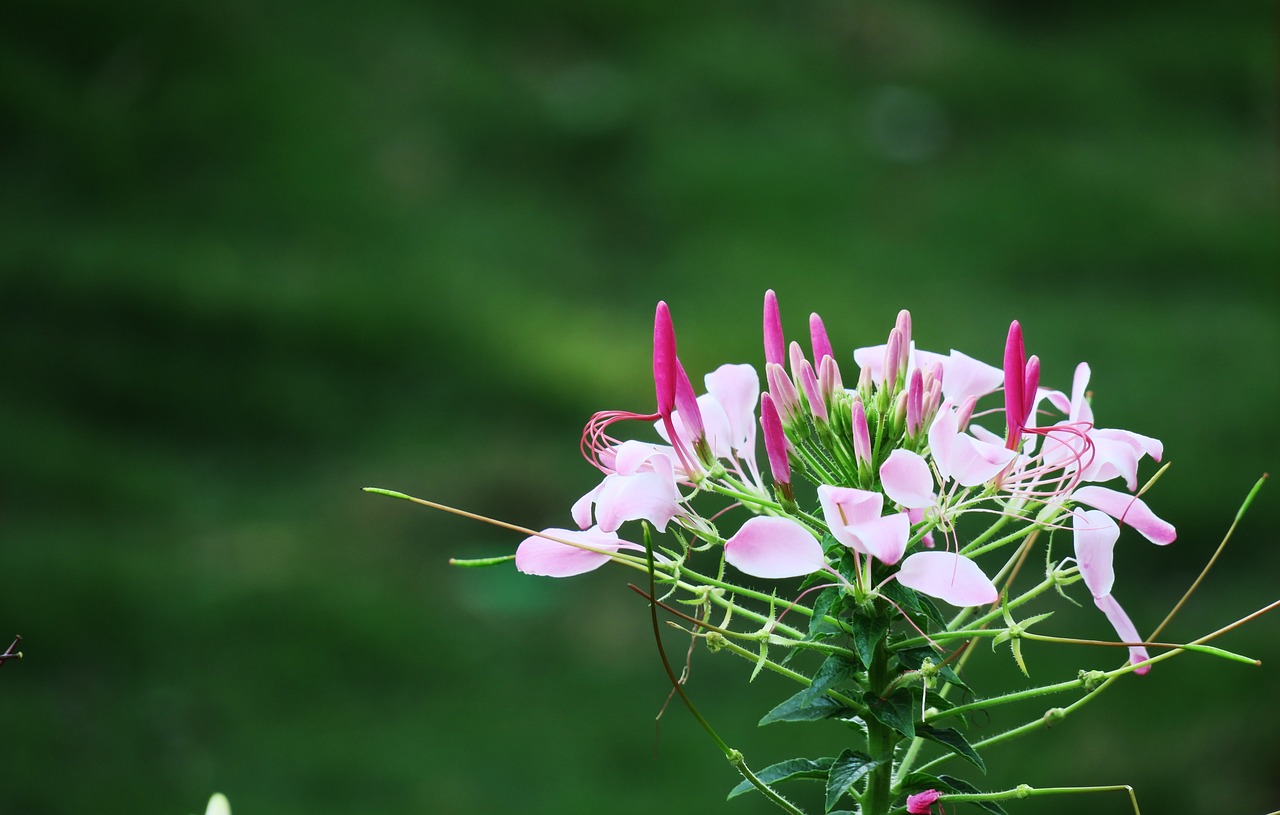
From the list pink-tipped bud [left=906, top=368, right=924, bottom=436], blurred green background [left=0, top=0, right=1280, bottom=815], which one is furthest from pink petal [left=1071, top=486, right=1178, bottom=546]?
blurred green background [left=0, top=0, right=1280, bottom=815]

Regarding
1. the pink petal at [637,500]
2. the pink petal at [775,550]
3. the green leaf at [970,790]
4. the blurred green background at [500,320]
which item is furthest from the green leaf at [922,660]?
the blurred green background at [500,320]

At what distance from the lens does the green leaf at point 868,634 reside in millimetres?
1262

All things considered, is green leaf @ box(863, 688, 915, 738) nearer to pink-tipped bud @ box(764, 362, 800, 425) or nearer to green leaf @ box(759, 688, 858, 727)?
green leaf @ box(759, 688, 858, 727)

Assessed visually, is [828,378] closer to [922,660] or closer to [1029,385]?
[1029,385]

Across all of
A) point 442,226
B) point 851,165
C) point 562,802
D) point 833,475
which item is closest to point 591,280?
point 442,226

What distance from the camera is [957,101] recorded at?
24.4 ft

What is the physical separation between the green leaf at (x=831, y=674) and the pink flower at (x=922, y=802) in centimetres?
14

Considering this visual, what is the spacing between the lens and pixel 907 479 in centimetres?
118

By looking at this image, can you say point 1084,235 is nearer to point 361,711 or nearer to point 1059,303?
point 1059,303

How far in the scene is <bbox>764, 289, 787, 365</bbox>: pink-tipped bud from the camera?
1.41 metres

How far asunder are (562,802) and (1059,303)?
3.82 metres

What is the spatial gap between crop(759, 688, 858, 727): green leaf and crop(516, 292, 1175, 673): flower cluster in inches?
5.0

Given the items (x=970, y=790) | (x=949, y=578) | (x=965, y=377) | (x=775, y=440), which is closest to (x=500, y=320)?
(x=965, y=377)

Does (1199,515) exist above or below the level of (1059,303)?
below
